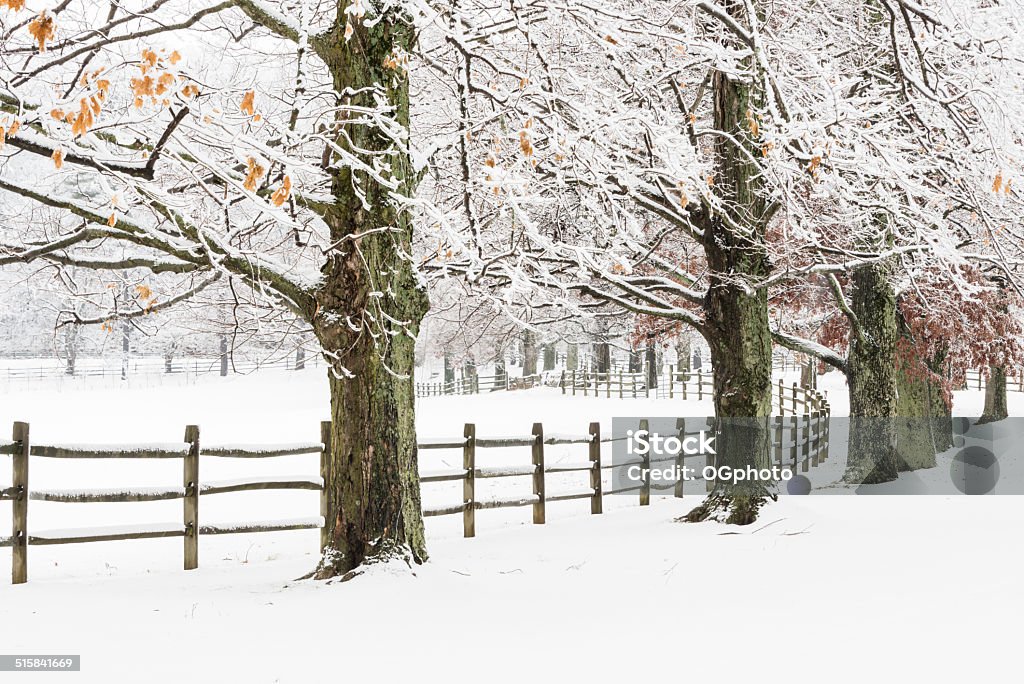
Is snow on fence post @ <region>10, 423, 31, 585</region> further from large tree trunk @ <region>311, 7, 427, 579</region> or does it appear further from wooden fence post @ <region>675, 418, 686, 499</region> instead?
wooden fence post @ <region>675, 418, 686, 499</region>

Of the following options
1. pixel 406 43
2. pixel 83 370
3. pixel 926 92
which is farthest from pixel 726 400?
pixel 83 370

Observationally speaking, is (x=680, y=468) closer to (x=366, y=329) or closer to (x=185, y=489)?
(x=185, y=489)

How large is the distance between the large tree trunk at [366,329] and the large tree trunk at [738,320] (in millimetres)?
4608

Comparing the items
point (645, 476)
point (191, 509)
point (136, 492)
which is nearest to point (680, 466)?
point (645, 476)

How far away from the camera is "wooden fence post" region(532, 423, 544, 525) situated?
11266mm

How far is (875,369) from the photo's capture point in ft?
45.9

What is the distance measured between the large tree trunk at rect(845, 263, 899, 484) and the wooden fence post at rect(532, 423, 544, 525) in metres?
5.76

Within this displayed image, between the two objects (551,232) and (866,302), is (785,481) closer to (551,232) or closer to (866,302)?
(866,302)

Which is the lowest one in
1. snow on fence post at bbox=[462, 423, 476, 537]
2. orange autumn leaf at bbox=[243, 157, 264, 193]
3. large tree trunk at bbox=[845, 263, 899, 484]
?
snow on fence post at bbox=[462, 423, 476, 537]

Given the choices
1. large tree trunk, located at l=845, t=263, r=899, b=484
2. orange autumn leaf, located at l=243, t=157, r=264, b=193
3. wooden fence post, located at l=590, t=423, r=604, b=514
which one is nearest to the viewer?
orange autumn leaf, located at l=243, t=157, r=264, b=193

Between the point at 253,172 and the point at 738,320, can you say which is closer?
the point at 253,172

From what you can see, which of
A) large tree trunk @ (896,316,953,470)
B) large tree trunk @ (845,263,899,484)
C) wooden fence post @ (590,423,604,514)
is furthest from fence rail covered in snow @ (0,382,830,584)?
large tree trunk @ (896,316,953,470)

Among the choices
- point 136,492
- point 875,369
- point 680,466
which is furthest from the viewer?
point 680,466

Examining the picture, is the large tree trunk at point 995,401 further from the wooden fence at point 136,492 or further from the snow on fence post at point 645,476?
the wooden fence at point 136,492
